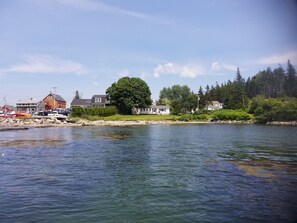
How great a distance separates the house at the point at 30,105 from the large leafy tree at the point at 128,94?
152ft

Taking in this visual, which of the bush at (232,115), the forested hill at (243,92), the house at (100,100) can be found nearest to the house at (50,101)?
the house at (100,100)

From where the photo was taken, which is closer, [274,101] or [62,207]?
[62,207]

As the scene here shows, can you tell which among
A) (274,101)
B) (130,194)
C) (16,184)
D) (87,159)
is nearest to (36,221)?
(130,194)

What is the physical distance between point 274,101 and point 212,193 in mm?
69807

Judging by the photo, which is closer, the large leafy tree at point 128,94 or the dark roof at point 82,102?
the large leafy tree at point 128,94

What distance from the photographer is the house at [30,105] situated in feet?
425

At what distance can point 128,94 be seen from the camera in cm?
9294

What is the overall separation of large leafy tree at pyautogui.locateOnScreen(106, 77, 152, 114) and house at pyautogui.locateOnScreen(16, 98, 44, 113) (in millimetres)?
46221

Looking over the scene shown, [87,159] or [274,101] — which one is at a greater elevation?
[274,101]

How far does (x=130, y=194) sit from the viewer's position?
12750 millimetres

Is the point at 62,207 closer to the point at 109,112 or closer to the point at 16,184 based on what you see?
the point at 16,184

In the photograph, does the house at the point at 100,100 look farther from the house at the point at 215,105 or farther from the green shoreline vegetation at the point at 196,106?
the house at the point at 215,105

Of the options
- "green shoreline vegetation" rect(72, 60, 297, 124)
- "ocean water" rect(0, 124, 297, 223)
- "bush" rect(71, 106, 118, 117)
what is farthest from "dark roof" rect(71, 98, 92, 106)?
"ocean water" rect(0, 124, 297, 223)

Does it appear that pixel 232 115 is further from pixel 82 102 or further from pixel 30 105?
pixel 30 105
